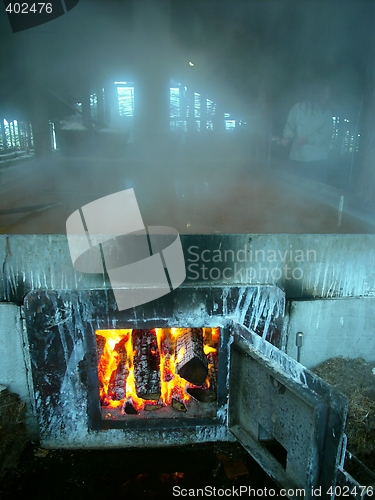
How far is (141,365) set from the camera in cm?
254

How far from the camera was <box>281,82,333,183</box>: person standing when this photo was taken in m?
4.77

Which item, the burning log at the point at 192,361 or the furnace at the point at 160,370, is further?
the burning log at the point at 192,361

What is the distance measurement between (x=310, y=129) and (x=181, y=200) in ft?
8.15

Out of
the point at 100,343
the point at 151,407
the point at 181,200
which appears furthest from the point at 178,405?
the point at 181,200

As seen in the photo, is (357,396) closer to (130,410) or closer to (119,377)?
(130,410)

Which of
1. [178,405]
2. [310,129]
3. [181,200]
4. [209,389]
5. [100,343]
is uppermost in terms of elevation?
[310,129]

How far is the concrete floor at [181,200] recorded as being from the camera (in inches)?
104

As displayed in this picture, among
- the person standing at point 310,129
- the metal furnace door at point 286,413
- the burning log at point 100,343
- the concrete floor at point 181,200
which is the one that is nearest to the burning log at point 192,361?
the metal furnace door at point 286,413

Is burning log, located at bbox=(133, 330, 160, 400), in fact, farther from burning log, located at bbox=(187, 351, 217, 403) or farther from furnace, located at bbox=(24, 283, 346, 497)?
burning log, located at bbox=(187, 351, 217, 403)

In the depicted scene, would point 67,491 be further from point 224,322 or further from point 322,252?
point 322,252

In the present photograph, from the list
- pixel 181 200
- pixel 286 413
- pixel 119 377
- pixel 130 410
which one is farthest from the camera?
pixel 181 200

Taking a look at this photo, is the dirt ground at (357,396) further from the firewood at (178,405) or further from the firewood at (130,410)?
the firewood at (130,410)

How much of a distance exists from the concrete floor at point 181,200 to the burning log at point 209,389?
1.01 metres

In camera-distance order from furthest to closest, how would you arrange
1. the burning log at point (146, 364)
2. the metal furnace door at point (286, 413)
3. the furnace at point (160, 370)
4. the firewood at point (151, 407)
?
the firewood at point (151, 407)
the burning log at point (146, 364)
the furnace at point (160, 370)
the metal furnace door at point (286, 413)
